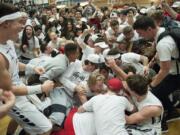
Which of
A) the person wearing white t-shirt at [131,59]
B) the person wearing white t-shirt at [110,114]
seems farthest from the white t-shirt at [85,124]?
the person wearing white t-shirt at [131,59]

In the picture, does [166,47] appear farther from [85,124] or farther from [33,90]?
[33,90]

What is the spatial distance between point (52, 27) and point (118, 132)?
6808 millimetres

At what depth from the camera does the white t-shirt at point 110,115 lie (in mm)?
3418

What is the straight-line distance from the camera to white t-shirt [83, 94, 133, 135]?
3418mm

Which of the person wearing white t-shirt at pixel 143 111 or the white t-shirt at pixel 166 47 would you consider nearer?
the person wearing white t-shirt at pixel 143 111

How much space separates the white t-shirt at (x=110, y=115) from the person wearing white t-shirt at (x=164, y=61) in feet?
2.74

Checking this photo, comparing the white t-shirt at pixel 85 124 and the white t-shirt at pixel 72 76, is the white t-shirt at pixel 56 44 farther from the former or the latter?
the white t-shirt at pixel 85 124

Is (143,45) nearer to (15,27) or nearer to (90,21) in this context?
(15,27)

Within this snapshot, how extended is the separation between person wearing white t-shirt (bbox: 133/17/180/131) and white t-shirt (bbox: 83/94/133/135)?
2.74ft

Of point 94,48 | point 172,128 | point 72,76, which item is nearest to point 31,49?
point 94,48

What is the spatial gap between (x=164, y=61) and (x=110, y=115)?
1.07m

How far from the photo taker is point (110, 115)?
3428 millimetres

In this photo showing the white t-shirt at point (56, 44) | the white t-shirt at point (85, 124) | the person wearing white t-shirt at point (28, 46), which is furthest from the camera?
the white t-shirt at point (56, 44)

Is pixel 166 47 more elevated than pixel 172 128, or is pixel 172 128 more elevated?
pixel 166 47
